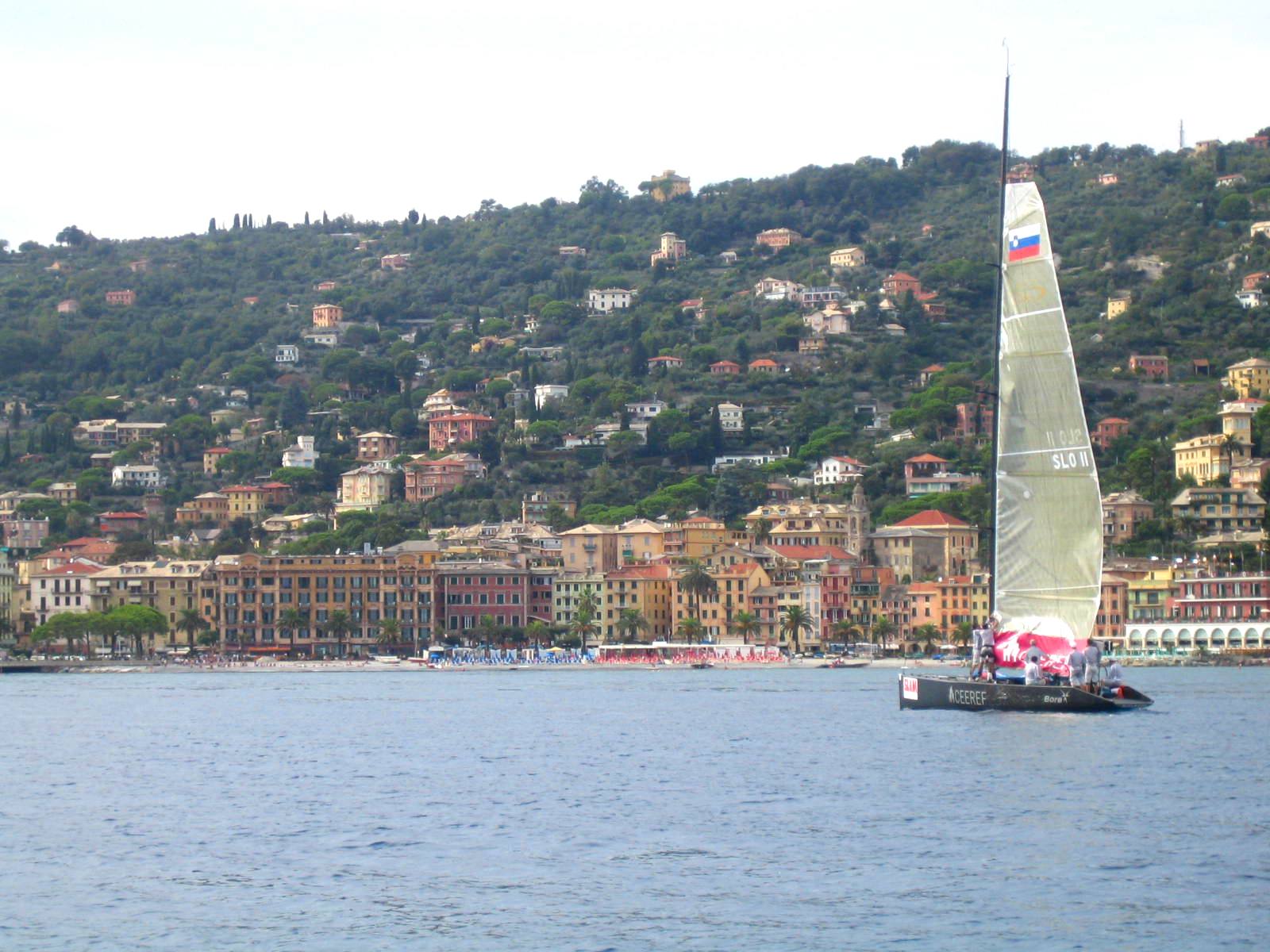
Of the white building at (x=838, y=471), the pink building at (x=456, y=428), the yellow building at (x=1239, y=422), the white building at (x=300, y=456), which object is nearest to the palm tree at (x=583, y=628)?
the white building at (x=838, y=471)

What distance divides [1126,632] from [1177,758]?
7209cm

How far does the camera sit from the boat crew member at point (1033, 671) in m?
48.6

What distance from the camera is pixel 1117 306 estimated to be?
593 feet

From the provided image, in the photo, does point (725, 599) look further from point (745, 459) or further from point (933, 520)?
point (745, 459)

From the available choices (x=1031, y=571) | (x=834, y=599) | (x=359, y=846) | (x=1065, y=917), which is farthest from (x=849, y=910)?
(x=834, y=599)

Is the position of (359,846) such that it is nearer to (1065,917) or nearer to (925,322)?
(1065,917)

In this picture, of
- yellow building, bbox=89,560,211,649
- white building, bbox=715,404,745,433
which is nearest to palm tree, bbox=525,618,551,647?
yellow building, bbox=89,560,211,649

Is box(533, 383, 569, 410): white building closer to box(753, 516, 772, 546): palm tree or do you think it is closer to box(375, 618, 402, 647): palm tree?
box(753, 516, 772, 546): palm tree

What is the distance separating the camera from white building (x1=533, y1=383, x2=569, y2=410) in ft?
600

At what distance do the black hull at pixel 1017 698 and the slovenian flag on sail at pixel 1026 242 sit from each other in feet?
30.7

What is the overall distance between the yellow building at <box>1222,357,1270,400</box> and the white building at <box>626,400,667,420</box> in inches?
1736

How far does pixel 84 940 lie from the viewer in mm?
26422

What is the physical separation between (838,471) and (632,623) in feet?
104

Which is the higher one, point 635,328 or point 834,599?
point 635,328
